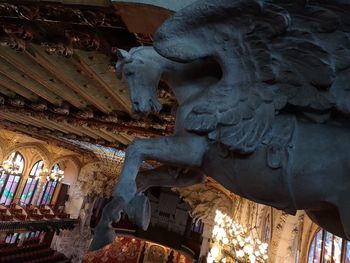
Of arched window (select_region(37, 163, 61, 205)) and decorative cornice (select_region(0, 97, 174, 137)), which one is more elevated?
decorative cornice (select_region(0, 97, 174, 137))

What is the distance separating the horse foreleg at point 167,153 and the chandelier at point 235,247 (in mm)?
4990

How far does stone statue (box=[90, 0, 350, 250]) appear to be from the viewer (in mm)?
1174

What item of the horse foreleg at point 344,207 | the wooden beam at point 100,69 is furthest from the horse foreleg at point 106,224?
the wooden beam at point 100,69

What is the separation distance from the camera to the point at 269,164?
118 centimetres

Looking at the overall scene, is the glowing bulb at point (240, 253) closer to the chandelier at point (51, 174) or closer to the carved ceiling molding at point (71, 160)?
the chandelier at point (51, 174)

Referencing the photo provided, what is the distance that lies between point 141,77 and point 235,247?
5.54 m

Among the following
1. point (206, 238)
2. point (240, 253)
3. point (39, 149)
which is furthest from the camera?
point (39, 149)

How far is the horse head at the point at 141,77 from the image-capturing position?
1.40m

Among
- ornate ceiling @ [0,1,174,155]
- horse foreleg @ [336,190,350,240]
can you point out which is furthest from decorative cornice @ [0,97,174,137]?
horse foreleg @ [336,190,350,240]

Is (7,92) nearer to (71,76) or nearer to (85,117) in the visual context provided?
(85,117)

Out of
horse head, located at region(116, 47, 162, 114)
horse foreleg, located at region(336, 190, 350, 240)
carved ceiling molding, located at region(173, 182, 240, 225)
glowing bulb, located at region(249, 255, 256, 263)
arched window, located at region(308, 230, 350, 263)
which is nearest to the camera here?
horse foreleg, located at region(336, 190, 350, 240)

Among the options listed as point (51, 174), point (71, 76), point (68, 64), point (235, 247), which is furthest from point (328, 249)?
point (51, 174)

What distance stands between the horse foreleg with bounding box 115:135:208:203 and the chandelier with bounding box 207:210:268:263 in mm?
4990

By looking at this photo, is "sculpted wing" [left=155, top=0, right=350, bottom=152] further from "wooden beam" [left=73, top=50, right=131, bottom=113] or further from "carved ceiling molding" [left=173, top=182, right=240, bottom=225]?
"carved ceiling molding" [left=173, top=182, right=240, bottom=225]
